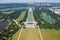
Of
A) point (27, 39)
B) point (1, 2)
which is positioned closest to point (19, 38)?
point (27, 39)

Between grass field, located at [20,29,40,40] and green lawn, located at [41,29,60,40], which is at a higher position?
grass field, located at [20,29,40,40]

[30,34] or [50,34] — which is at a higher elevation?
[30,34]

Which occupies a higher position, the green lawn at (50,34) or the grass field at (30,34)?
the grass field at (30,34)

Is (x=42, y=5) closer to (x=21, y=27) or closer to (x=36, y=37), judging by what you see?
(x=21, y=27)
